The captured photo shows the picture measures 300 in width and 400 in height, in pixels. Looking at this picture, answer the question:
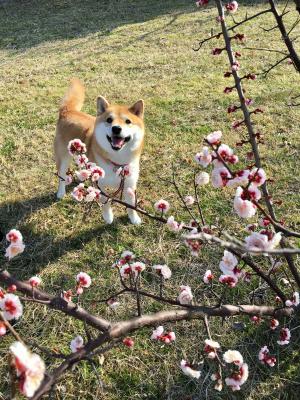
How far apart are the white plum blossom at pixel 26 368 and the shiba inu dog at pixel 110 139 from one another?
2360mm

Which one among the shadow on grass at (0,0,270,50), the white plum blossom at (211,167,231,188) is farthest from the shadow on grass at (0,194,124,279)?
the shadow on grass at (0,0,270,50)

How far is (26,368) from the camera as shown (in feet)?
3.18

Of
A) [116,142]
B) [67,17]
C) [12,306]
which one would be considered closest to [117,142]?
[116,142]

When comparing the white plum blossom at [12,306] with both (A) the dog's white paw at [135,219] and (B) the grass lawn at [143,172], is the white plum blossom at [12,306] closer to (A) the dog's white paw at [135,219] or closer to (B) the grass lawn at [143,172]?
(B) the grass lawn at [143,172]

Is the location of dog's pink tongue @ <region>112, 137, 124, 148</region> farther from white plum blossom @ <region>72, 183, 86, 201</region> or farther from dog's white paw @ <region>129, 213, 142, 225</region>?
white plum blossom @ <region>72, 183, 86, 201</region>

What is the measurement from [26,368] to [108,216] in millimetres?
2964

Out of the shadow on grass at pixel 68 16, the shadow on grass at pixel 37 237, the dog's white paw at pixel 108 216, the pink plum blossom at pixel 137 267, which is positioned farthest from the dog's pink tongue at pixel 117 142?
the shadow on grass at pixel 68 16

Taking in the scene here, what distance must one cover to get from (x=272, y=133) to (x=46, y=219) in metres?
3.09

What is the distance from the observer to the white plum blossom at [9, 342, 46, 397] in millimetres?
961

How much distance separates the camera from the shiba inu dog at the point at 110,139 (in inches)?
137

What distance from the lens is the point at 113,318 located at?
308 centimetres

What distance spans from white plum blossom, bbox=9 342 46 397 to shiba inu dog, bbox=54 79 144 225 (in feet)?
7.74

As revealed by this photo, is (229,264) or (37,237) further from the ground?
(229,264)

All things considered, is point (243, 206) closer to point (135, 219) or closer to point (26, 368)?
point (26, 368)
